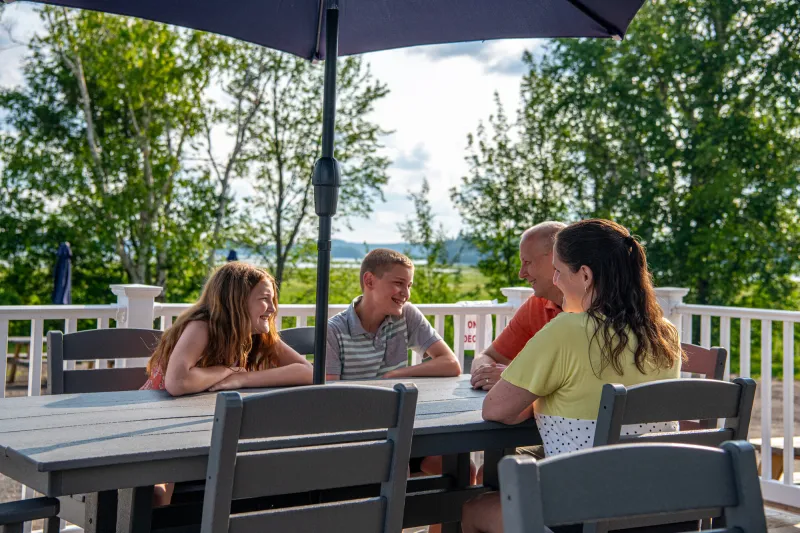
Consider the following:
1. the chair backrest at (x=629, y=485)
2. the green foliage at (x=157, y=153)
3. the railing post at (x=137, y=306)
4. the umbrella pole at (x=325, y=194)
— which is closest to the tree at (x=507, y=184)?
the green foliage at (x=157, y=153)

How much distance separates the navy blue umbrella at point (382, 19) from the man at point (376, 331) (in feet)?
2.73

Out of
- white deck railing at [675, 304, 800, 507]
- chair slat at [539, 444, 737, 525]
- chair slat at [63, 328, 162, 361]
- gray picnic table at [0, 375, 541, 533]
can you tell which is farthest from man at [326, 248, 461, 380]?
chair slat at [539, 444, 737, 525]

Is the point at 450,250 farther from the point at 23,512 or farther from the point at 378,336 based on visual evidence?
the point at 23,512

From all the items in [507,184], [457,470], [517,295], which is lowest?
[457,470]

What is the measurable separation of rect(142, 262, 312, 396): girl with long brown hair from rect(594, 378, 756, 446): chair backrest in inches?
45.5

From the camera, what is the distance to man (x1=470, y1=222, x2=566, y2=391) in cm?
321

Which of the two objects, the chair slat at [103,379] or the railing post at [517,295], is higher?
the railing post at [517,295]

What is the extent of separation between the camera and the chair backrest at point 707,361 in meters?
3.04

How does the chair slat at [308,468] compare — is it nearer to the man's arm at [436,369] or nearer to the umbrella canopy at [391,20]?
the man's arm at [436,369]

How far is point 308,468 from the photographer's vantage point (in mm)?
1776

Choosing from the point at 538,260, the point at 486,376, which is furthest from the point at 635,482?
the point at 538,260

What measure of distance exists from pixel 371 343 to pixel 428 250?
9.09m

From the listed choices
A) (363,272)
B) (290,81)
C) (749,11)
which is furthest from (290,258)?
(363,272)

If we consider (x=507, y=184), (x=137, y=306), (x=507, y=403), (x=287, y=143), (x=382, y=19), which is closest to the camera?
(x=507, y=403)
